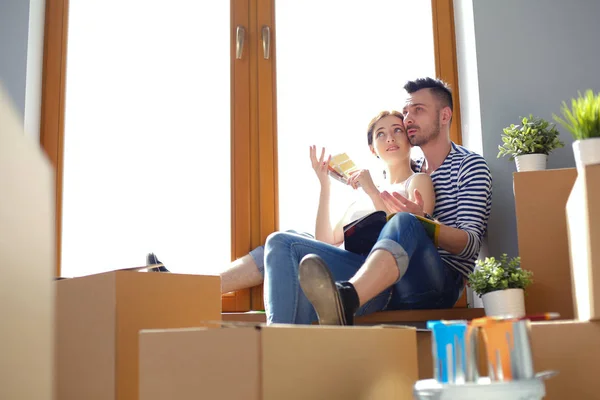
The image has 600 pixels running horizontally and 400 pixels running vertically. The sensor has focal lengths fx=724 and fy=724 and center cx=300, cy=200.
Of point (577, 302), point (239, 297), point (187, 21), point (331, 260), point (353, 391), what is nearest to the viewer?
point (353, 391)

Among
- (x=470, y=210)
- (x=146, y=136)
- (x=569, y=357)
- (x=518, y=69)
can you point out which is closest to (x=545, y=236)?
(x=470, y=210)

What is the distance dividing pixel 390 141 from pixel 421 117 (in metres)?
0.13

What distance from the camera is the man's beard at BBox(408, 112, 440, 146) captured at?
2.36m

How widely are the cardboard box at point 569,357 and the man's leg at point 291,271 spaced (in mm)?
675

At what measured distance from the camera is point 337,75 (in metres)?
2.63

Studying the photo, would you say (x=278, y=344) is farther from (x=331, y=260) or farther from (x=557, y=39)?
(x=557, y=39)

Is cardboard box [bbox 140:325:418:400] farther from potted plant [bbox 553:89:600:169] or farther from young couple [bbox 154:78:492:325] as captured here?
potted plant [bbox 553:89:600:169]

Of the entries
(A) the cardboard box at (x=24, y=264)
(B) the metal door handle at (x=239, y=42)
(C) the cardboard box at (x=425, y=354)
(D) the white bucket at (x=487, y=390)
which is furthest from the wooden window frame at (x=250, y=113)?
(A) the cardboard box at (x=24, y=264)

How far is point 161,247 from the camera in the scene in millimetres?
2564

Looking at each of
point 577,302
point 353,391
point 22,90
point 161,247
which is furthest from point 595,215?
point 22,90

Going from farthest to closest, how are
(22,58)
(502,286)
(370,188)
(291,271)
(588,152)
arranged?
(22,58) < (370,188) < (291,271) < (502,286) < (588,152)

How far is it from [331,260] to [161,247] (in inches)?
30.1

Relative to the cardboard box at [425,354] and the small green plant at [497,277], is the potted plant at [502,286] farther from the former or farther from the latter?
the cardboard box at [425,354]

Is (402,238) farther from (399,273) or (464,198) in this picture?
(464,198)
